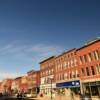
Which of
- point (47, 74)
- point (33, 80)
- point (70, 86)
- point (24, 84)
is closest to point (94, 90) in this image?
point (70, 86)

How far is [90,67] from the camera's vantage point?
4581 cm

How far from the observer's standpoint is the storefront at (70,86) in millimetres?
50750

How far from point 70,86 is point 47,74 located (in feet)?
60.6

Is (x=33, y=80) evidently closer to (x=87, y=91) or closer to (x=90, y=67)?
(x=87, y=91)

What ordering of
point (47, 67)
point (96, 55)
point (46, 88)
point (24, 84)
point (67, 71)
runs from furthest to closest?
point (24, 84) → point (47, 67) → point (46, 88) → point (67, 71) → point (96, 55)

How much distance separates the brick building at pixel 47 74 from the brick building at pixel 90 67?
60.8 ft

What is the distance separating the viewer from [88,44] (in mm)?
46969

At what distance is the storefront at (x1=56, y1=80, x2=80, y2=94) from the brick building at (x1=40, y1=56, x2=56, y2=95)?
4.84m

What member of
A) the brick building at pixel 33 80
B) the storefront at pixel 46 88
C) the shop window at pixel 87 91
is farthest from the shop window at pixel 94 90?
the brick building at pixel 33 80

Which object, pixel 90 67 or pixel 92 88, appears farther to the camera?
pixel 90 67

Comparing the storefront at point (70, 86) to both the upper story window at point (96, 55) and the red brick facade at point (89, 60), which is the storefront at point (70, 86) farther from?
the upper story window at point (96, 55)

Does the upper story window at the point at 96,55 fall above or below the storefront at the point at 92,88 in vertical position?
above

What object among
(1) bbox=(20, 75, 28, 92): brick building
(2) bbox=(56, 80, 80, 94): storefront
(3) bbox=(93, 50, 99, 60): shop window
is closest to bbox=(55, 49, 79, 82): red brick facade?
(2) bbox=(56, 80, 80, 94): storefront

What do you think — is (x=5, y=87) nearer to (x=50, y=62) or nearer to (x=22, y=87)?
(x=22, y=87)
